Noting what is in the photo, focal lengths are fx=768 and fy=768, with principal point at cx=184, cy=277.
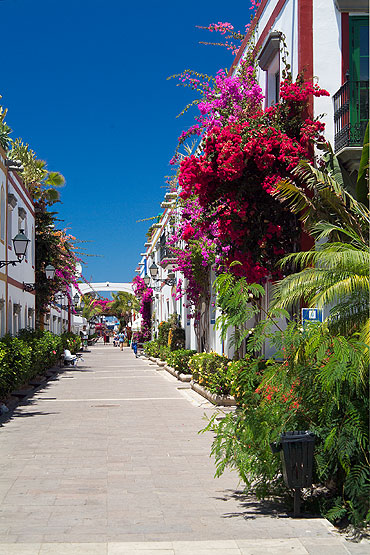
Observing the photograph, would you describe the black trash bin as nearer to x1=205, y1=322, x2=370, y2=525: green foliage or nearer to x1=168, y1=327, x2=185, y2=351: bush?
x1=205, y1=322, x2=370, y2=525: green foliage

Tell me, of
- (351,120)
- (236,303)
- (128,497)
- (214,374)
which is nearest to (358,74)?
(351,120)

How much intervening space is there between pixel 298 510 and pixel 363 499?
739mm

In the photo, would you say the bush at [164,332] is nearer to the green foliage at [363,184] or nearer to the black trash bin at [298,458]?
the green foliage at [363,184]

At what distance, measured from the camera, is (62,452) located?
1166cm

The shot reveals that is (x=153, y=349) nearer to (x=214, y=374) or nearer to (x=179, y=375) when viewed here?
(x=179, y=375)

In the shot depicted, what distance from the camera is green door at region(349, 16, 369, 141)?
13.5 meters

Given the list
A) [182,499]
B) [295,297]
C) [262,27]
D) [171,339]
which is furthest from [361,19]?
[171,339]

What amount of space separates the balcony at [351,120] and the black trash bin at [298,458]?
7024 millimetres

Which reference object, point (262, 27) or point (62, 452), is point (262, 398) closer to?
point (62, 452)

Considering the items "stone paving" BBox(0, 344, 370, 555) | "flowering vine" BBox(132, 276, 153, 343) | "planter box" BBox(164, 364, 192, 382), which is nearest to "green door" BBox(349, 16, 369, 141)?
"stone paving" BBox(0, 344, 370, 555)

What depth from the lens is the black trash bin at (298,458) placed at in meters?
7.51

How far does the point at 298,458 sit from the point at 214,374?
35.9ft

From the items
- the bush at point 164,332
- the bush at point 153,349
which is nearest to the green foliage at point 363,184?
the bush at point 164,332

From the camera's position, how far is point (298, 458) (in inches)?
296
